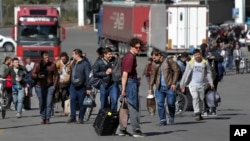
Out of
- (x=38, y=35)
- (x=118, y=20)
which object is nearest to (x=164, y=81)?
(x=38, y=35)

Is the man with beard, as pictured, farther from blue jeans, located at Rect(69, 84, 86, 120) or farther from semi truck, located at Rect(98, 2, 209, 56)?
semi truck, located at Rect(98, 2, 209, 56)

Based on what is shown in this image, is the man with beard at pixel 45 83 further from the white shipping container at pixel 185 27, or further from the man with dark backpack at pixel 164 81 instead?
the white shipping container at pixel 185 27

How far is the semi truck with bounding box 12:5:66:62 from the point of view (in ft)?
126

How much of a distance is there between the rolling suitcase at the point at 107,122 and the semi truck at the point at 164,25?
28.6 metres

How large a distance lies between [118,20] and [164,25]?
29.4 feet

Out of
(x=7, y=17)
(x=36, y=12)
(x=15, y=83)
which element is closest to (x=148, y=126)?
(x=15, y=83)

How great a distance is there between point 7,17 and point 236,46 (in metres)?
65.6

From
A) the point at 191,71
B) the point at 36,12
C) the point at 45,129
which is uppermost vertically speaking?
the point at 36,12

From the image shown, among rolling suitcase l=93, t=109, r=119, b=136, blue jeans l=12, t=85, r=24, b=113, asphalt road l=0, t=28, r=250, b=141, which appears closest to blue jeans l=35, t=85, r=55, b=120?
asphalt road l=0, t=28, r=250, b=141

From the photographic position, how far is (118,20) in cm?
5338

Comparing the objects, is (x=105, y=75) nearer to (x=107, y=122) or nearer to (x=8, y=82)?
(x=107, y=122)

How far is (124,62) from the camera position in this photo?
14.5 metres

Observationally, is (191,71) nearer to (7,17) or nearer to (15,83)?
(15,83)

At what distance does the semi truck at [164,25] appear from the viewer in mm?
44094
